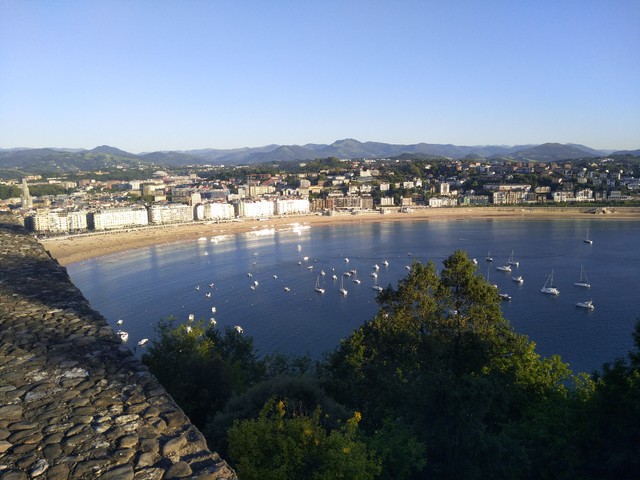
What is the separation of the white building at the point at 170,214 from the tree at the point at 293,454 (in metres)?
54.8

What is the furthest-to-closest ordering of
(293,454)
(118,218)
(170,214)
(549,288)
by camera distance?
(170,214)
(118,218)
(549,288)
(293,454)

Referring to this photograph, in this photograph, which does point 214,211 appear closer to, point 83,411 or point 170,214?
point 170,214

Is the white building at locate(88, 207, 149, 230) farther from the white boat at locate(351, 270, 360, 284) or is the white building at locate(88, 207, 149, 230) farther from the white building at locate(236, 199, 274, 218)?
the white boat at locate(351, 270, 360, 284)

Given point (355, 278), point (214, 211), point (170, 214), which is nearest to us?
point (355, 278)

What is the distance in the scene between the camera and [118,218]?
51.0m

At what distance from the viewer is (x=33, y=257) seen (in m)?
5.56

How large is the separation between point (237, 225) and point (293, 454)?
52.9 m

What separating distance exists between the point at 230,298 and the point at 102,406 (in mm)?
22352

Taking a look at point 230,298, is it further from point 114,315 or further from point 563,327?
point 563,327

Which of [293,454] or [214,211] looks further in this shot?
[214,211]

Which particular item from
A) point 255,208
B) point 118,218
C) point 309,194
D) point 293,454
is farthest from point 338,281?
point 309,194

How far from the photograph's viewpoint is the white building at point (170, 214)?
55.7 metres

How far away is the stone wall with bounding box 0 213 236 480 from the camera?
5.91ft

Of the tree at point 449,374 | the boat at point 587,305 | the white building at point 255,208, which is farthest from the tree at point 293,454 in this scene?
the white building at point 255,208
